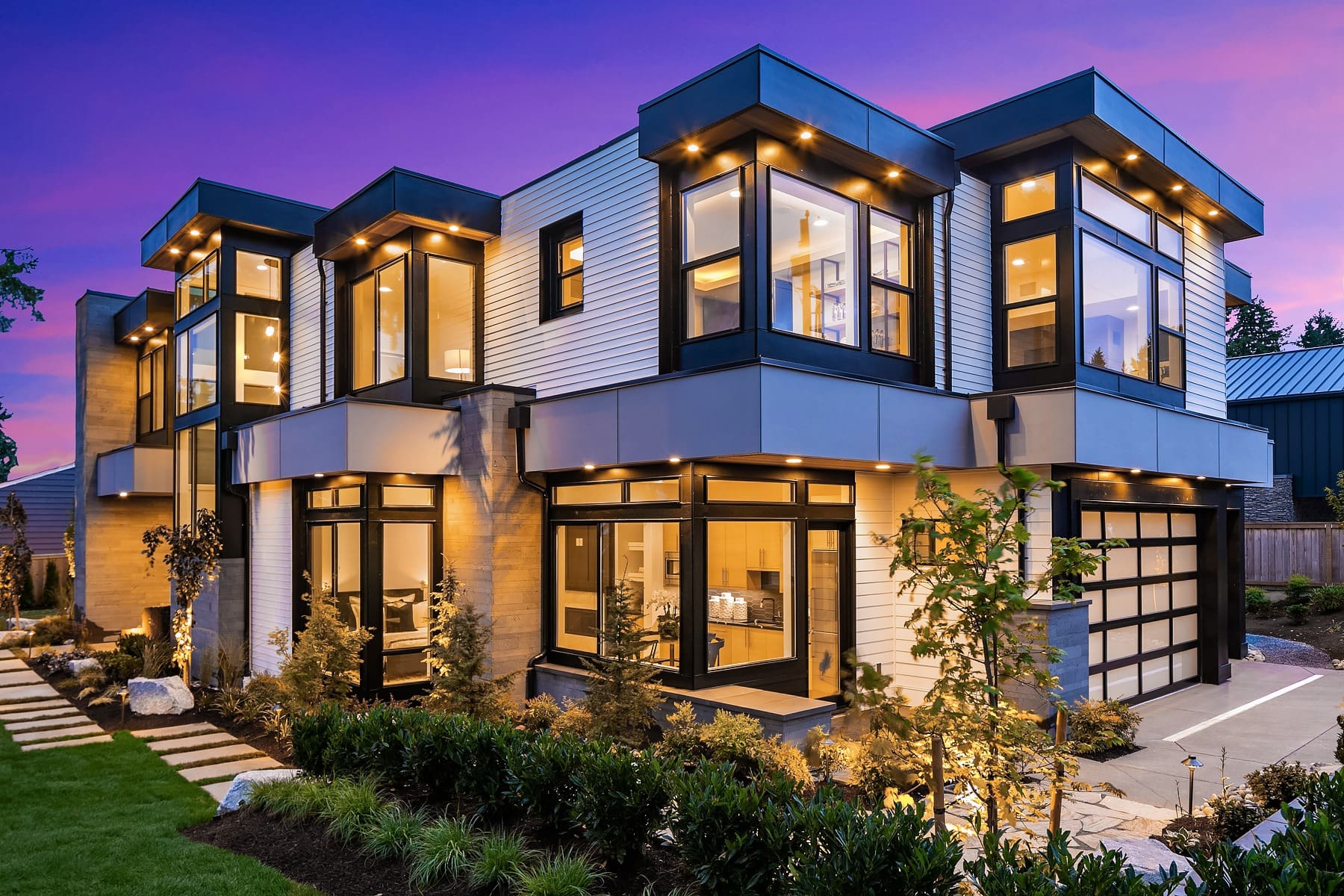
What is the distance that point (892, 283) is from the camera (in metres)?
9.92

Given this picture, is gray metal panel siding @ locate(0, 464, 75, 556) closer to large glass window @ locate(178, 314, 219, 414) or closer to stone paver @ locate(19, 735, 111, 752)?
large glass window @ locate(178, 314, 219, 414)

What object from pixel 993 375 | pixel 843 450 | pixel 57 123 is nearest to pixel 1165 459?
pixel 993 375

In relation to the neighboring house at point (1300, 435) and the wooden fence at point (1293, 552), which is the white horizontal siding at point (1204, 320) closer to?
the wooden fence at point (1293, 552)

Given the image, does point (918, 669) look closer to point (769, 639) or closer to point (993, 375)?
point (769, 639)

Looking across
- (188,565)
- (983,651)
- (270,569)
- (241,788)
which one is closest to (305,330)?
(270,569)

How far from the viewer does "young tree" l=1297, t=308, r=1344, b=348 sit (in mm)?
48688

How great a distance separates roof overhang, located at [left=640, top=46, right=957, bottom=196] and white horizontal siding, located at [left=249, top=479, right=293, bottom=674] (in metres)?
8.12

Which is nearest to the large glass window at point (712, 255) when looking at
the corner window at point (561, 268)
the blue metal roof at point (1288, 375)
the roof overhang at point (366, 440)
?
the corner window at point (561, 268)

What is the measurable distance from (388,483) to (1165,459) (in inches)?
398

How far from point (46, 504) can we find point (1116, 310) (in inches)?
1229

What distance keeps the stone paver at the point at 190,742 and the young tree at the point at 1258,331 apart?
183 ft

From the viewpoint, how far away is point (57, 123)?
3744 cm

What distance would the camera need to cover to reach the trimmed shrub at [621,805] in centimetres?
511

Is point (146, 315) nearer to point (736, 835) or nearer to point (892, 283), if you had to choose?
point (892, 283)
